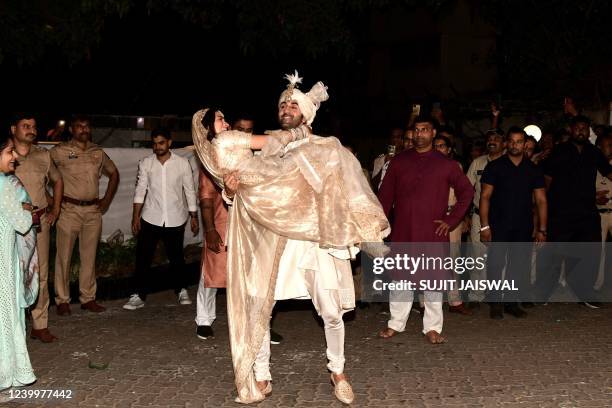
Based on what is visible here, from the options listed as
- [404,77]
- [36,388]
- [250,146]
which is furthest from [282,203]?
[404,77]

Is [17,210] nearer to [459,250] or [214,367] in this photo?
[214,367]

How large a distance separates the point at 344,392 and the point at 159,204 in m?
4.43

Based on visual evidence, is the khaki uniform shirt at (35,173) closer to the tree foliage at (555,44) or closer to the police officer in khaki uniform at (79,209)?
the police officer in khaki uniform at (79,209)

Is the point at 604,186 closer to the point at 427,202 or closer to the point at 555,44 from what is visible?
the point at 427,202

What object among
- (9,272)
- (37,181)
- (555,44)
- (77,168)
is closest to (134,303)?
(77,168)

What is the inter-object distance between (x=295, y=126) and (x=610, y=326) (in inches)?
182

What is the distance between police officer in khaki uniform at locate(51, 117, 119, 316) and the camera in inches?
378

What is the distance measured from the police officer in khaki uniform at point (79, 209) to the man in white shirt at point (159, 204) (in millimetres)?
505

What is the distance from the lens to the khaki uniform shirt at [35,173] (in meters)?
8.22

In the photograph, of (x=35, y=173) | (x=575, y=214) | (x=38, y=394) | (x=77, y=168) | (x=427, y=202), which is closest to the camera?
(x=38, y=394)

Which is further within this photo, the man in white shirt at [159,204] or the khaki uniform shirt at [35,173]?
the man in white shirt at [159,204]

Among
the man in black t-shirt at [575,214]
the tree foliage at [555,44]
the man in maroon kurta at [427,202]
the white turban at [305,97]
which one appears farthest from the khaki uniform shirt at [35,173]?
the tree foliage at [555,44]

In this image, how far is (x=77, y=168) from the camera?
9594 mm

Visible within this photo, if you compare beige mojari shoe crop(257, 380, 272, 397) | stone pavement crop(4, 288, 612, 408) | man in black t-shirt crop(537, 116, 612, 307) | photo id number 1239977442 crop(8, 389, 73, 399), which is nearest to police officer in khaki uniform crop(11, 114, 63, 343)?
stone pavement crop(4, 288, 612, 408)
